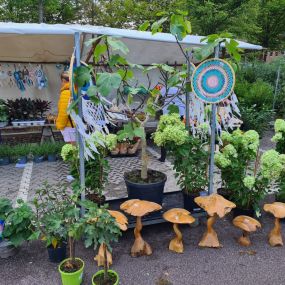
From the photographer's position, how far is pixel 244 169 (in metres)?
3.57

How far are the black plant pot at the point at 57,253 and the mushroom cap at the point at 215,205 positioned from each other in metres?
1.45

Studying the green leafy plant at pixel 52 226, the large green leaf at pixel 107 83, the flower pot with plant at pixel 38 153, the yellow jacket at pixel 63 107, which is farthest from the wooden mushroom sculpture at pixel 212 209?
the flower pot with plant at pixel 38 153

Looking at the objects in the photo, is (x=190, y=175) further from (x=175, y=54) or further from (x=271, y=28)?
(x=271, y=28)

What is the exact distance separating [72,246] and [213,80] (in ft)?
7.13

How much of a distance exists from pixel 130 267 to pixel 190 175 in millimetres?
1296

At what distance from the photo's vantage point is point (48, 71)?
7.65m

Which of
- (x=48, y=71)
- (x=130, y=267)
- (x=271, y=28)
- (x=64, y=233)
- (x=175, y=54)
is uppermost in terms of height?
(x=271, y=28)

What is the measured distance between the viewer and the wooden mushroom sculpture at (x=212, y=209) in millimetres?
A: 2963

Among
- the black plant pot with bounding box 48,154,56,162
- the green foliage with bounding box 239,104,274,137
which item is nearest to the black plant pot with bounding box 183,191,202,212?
the black plant pot with bounding box 48,154,56,162

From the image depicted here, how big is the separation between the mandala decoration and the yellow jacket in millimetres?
2553

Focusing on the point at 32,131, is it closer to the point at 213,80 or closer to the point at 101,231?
the point at 213,80

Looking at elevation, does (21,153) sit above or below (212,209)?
below

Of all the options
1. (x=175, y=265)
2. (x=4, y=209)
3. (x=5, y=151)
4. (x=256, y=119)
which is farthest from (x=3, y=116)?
(x=256, y=119)

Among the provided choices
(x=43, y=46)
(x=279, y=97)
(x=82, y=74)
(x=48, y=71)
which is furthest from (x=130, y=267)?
(x=279, y=97)
